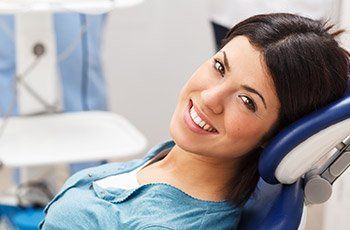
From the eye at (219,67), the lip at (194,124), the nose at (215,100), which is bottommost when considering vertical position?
the lip at (194,124)

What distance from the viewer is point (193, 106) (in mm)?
1165

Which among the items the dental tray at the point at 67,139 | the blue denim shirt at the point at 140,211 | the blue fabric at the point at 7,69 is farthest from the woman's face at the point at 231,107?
the blue fabric at the point at 7,69

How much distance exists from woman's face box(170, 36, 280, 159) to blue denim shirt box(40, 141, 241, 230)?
103 mm

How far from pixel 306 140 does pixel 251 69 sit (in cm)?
17

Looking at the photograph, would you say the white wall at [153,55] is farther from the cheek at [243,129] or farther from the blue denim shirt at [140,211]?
the cheek at [243,129]

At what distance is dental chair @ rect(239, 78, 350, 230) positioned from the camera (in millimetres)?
1040

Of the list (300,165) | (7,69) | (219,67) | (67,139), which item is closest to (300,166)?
(300,165)

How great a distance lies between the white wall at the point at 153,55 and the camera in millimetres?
2834

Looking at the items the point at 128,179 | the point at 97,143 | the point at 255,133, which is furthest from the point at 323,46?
the point at 97,143

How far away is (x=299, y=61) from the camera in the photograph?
107 cm

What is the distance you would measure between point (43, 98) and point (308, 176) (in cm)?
93

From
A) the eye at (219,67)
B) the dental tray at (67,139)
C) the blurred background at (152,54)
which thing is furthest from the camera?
the blurred background at (152,54)

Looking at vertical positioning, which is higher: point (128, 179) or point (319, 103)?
point (319, 103)

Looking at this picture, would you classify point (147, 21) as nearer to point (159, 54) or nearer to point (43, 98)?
point (159, 54)
